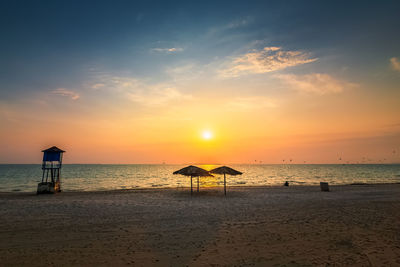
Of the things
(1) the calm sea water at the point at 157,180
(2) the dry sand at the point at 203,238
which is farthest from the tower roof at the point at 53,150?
(2) the dry sand at the point at 203,238

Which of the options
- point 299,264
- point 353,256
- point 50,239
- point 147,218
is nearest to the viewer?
point 299,264

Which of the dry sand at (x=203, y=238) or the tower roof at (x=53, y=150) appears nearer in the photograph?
the dry sand at (x=203, y=238)

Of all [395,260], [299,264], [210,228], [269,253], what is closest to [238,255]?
[269,253]

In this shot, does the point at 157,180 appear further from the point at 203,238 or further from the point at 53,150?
the point at 203,238

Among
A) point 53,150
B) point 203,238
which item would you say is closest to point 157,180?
point 53,150

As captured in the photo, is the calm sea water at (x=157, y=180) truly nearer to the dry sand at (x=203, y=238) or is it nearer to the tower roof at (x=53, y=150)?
the tower roof at (x=53, y=150)

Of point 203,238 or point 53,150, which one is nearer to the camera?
point 203,238

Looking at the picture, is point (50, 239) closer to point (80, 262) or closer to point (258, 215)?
point (80, 262)

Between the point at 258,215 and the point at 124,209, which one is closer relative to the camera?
the point at 258,215

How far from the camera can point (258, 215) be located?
36.3 feet

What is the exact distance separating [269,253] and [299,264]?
86cm

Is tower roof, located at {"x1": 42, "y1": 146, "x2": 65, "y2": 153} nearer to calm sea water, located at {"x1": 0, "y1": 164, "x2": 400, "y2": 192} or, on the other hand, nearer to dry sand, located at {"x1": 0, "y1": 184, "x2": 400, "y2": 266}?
calm sea water, located at {"x1": 0, "y1": 164, "x2": 400, "y2": 192}

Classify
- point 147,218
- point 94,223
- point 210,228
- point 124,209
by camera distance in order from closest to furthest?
point 210,228, point 94,223, point 147,218, point 124,209

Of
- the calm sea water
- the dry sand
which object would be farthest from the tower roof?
the dry sand
